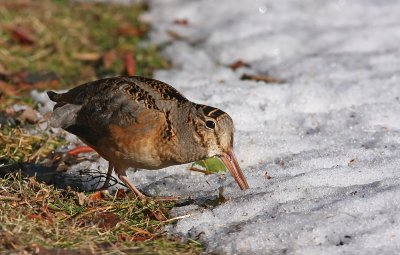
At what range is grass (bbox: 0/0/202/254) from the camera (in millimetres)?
4531

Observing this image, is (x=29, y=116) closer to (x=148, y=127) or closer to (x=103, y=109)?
(x=103, y=109)

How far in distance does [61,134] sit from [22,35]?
2.83 m

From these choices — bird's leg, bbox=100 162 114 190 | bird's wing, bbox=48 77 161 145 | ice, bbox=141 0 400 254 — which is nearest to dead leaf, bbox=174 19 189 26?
ice, bbox=141 0 400 254

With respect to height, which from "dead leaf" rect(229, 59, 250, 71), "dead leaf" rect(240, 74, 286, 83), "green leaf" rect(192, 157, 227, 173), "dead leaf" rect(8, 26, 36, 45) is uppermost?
"dead leaf" rect(8, 26, 36, 45)

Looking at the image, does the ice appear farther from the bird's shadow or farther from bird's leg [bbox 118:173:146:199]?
the bird's shadow

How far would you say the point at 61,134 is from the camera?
6.51 meters

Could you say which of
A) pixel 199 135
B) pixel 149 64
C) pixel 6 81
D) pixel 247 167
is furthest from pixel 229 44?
pixel 199 135

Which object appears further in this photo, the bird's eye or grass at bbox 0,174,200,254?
the bird's eye

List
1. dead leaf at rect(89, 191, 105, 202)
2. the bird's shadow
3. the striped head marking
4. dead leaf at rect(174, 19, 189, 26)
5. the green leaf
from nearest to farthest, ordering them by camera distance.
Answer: the striped head marking, dead leaf at rect(89, 191, 105, 202), the bird's shadow, the green leaf, dead leaf at rect(174, 19, 189, 26)

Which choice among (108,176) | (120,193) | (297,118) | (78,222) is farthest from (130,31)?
(78,222)

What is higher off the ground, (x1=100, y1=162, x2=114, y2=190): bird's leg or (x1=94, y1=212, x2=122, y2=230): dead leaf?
(x1=100, y1=162, x2=114, y2=190): bird's leg

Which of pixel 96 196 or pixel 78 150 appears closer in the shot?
pixel 96 196

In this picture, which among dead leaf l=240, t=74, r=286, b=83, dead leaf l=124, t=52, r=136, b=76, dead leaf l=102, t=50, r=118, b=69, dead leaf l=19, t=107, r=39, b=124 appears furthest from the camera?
dead leaf l=102, t=50, r=118, b=69

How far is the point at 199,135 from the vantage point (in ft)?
17.1
